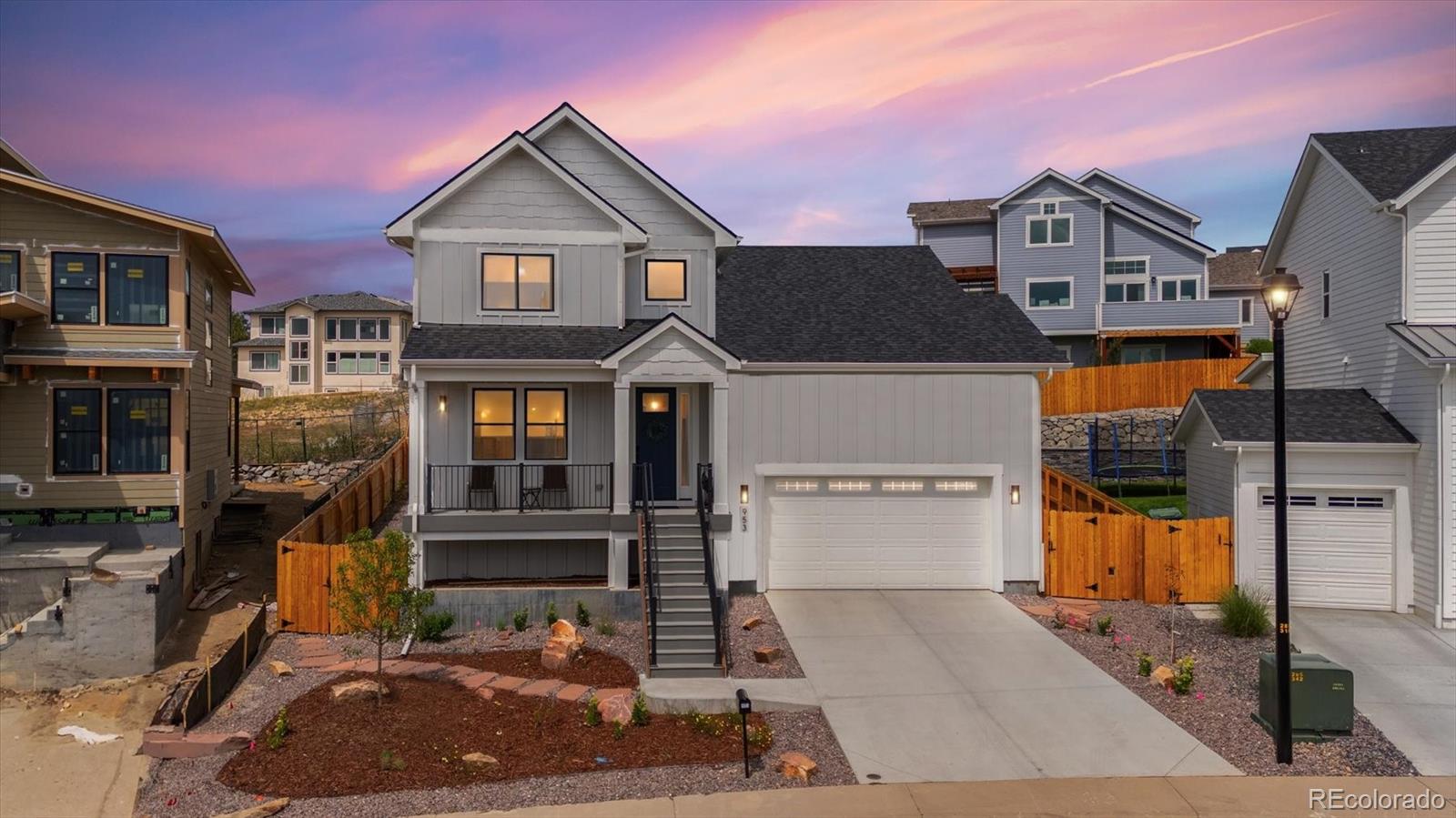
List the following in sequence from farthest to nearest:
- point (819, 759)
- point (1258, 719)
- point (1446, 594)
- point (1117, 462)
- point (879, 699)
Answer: point (1117, 462) → point (1446, 594) → point (879, 699) → point (1258, 719) → point (819, 759)

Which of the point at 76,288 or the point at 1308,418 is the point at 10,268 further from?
the point at 1308,418

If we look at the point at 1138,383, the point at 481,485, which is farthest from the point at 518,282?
the point at 1138,383

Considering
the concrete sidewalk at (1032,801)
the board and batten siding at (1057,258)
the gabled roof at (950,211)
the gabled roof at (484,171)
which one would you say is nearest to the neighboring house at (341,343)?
the gabled roof at (950,211)

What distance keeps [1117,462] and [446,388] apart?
18.9 meters

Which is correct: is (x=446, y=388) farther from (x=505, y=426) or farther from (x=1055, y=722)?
(x=1055, y=722)

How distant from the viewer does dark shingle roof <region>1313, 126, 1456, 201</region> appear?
53.8ft

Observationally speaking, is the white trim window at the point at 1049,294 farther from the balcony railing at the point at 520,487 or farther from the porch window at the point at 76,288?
the porch window at the point at 76,288

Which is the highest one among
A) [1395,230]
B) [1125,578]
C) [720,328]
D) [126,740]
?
[1395,230]

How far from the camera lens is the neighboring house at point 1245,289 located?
130ft

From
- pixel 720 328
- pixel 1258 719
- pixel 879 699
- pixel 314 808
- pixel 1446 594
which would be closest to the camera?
pixel 314 808

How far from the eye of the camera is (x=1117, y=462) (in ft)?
82.4

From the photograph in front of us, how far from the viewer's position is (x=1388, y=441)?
51.0ft

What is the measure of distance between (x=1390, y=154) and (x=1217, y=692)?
513 inches

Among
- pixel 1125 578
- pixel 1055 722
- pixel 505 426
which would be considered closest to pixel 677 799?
pixel 1055 722
